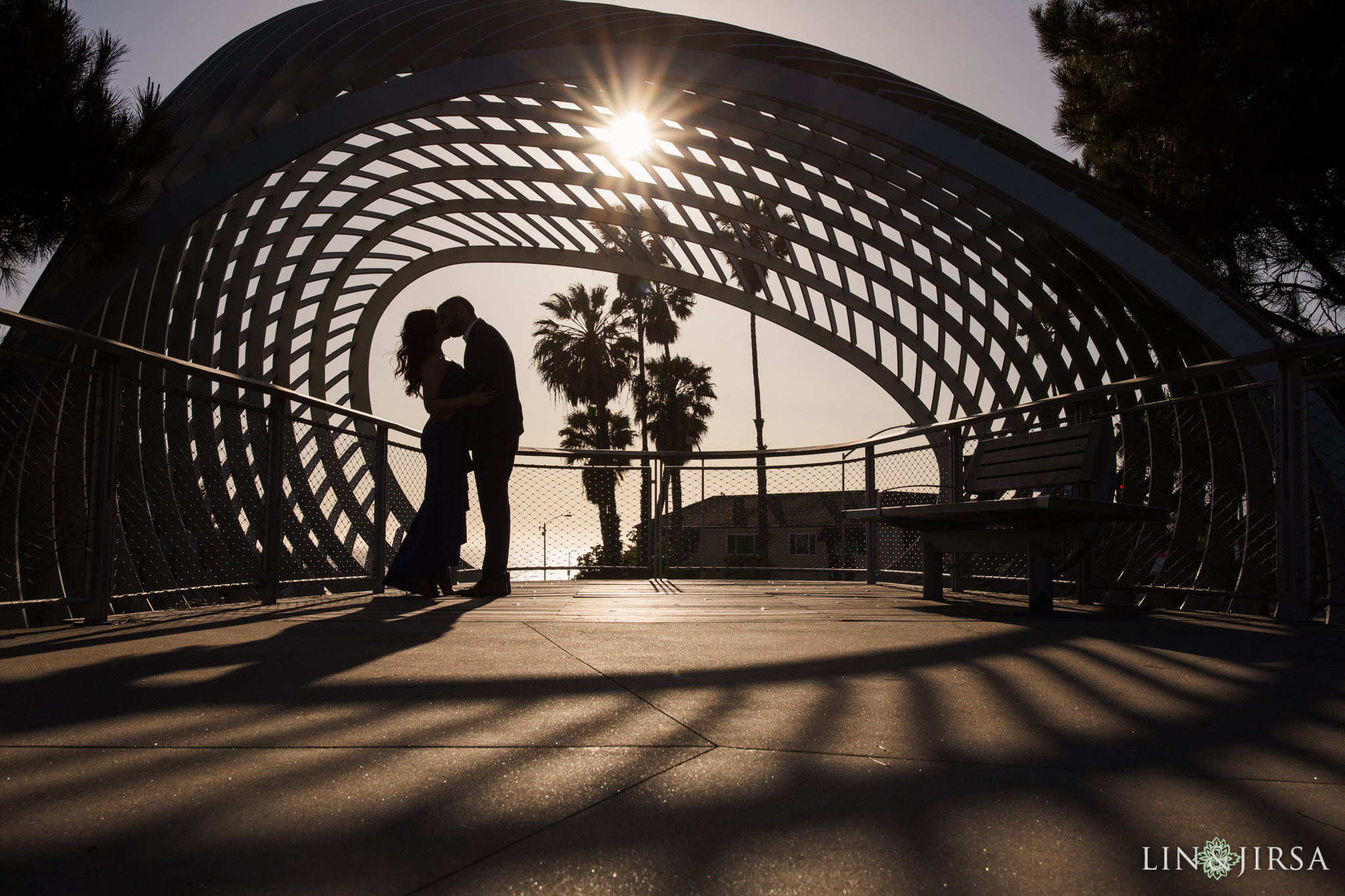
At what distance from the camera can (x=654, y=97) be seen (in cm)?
1426

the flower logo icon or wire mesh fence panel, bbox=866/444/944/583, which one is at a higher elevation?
wire mesh fence panel, bbox=866/444/944/583

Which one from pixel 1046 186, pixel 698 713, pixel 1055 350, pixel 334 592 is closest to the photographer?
pixel 698 713

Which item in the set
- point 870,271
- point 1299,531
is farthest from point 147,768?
point 870,271

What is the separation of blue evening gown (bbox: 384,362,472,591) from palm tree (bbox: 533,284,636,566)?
91.9 feet

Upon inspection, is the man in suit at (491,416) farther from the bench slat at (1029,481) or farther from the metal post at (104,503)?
the bench slat at (1029,481)

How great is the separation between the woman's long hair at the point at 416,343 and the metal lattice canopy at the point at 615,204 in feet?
14.4

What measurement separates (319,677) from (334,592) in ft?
17.5

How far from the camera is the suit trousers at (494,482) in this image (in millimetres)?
5805

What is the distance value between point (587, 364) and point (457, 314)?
96.1ft

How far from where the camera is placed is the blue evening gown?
5730 millimetres

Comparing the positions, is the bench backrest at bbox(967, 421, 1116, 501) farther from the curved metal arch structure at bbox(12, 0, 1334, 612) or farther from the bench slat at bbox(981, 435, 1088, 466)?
the curved metal arch structure at bbox(12, 0, 1334, 612)

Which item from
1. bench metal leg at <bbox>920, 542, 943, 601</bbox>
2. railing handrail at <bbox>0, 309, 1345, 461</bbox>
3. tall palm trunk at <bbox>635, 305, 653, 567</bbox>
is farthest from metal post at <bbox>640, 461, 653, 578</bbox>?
bench metal leg at <bbox>920, 542, 943, 601</bbox>

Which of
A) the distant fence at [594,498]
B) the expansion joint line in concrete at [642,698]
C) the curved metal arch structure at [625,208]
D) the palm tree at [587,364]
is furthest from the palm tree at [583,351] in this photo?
the expansion joint line in concrete at [642,698]

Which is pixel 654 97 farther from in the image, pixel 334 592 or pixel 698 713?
pixel 698 713
